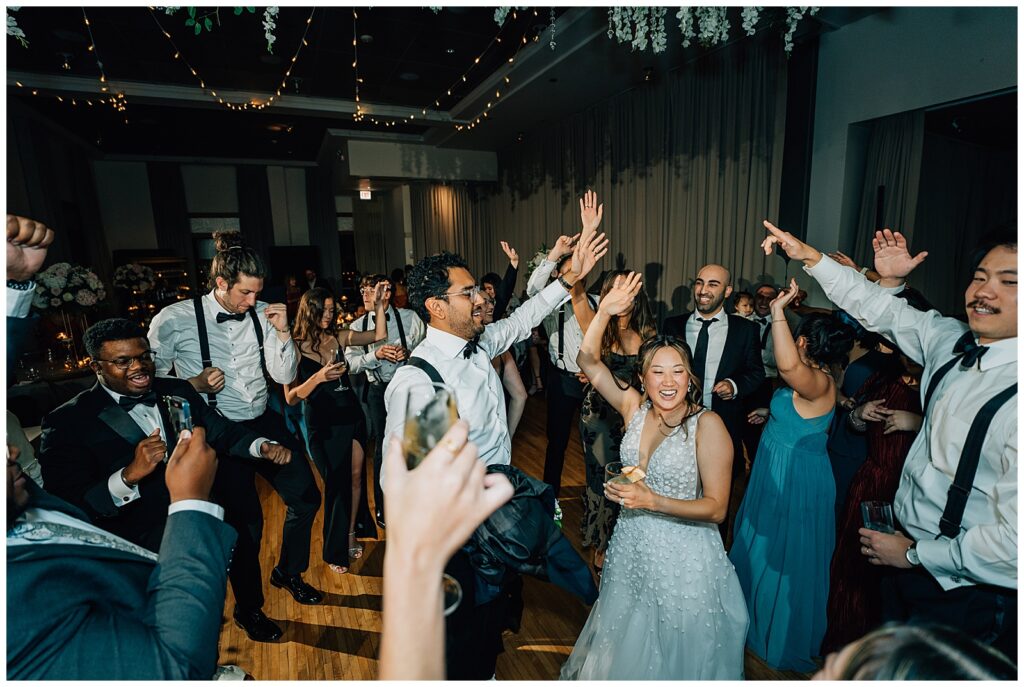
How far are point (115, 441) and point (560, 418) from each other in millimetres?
2389

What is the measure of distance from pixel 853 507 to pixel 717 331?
125 cm

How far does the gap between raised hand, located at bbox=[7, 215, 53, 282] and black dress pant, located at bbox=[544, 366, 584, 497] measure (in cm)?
269

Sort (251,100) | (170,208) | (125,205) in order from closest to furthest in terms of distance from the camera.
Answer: (251,100) → (125,205) → (170,208)

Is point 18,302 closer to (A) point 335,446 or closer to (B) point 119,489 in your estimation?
(B) point 119,489

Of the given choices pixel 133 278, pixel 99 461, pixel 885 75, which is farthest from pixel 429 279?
pixel 133 278

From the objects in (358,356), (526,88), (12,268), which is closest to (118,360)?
(12,268)

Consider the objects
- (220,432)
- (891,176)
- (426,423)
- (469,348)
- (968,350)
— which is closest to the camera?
(426,423)

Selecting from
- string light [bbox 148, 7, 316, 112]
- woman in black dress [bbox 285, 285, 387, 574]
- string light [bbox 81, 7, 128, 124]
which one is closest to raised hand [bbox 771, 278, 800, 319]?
woman in black dress [bbox 285, 285, 387, 574]

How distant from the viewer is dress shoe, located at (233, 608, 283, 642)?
7.50ft

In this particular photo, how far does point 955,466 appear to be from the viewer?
1.31 m

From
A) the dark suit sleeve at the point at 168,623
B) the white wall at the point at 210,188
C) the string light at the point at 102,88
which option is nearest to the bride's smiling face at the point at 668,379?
the dark suit sleeve at the point at 168,623

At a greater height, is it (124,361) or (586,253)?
(586,253)

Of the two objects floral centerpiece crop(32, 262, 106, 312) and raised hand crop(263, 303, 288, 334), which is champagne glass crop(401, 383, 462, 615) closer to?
raised hand crop(263, 303, 288, 334)

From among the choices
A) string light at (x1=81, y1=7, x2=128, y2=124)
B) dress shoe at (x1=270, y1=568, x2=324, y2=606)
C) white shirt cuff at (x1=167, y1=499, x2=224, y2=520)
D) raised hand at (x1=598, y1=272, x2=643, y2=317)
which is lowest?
dress shoe at (x1=270, y1=568, x2=324, y2=606)
